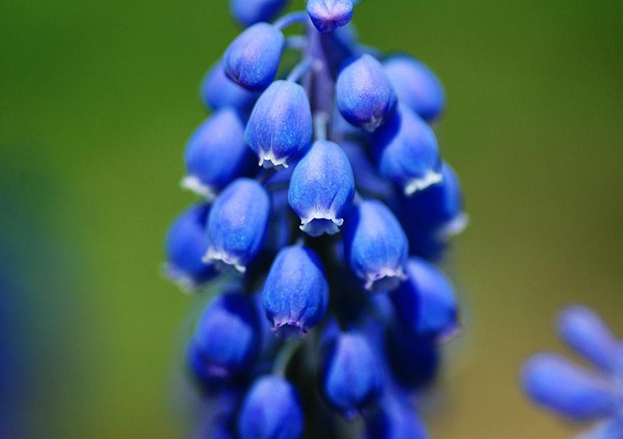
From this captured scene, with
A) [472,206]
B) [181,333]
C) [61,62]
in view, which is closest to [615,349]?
[181,333]

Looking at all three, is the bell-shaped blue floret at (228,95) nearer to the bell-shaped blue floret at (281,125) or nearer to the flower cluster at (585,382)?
the bell-shaped blue floret at (281,125)

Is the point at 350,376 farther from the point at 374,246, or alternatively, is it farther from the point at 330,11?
the point at 330,11

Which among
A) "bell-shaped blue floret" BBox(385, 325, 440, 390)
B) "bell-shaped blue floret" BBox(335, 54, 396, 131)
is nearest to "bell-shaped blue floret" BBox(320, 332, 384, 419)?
"bell-shaped blue floret" BBox(385, 325, 440, 390)

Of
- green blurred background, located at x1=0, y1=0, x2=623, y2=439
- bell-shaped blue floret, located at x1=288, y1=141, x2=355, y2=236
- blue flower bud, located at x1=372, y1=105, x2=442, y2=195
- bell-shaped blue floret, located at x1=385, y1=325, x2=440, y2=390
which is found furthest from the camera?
green blurred background, located at x1=0, y1=0, x2=623, y2=439

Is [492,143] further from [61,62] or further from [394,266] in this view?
[394,266]

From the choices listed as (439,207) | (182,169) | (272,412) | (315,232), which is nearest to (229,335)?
(272,412)

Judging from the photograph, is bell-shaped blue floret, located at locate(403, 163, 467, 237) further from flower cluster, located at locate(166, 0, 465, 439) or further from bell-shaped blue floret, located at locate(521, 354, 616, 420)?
bell-shaped blue floret, located at locate(521, 354, 616, 420)

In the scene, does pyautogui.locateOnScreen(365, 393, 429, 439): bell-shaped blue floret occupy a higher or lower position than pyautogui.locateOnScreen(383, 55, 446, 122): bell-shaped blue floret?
lower
